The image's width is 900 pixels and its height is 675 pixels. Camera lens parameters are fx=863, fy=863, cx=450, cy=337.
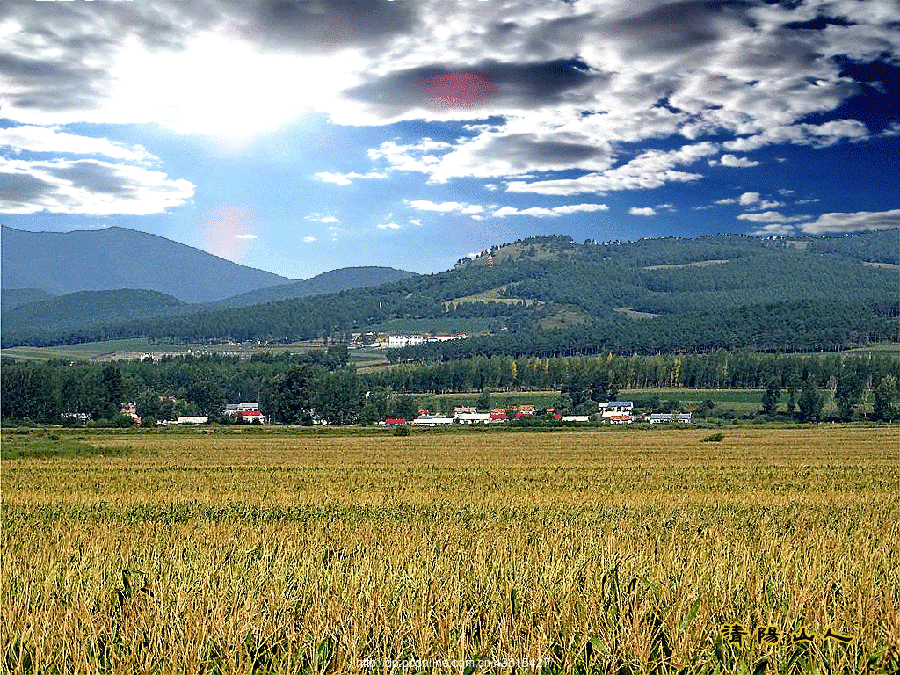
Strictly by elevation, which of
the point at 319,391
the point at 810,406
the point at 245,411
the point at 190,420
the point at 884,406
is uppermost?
the point at 319,391

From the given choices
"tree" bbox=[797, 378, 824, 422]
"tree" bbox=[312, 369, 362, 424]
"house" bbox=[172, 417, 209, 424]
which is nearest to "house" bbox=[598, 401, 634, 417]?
"tree" bbox=[797, 378, 824, 422]

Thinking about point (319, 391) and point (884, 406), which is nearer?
point (884, 406)

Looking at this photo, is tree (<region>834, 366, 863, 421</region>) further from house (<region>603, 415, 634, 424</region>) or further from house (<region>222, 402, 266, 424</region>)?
house (<region>222, 402, 266, 424</region>)

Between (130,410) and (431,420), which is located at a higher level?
(130,410)

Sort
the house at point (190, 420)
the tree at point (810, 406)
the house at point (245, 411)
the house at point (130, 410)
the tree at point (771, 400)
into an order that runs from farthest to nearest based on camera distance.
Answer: the house at point (245, 411) < the house at point (130, 410) < the house at point (190, 420) < the tree at point (771, 400) < the tree at point (810, 406)

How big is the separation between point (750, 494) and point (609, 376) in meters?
166

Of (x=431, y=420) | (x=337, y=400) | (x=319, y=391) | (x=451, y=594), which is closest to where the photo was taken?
(x=451, y=594)

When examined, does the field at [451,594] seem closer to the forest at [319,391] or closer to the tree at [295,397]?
the forest at [319,391]

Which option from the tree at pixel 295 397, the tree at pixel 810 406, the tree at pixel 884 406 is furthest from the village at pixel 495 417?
the tree at pixel 884 406

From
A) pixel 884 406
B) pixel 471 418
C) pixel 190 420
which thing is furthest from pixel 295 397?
pixel 884 406

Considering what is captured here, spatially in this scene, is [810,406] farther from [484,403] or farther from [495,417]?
[484,403]

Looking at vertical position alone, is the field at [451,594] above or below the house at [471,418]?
above

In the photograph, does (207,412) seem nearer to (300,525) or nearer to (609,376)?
(609,376)

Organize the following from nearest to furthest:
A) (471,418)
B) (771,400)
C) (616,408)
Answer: (771,400), (471,418), (616,408)
